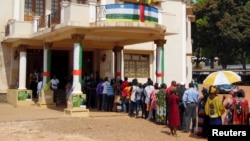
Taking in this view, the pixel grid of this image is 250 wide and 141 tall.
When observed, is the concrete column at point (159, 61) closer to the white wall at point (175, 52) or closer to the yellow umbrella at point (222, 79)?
the yellow umbrella at point (222, 79)

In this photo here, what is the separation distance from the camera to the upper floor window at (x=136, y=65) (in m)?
21.6

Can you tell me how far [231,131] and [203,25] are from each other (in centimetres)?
3570

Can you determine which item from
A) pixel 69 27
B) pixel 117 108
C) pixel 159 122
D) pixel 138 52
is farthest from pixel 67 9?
pixel 138 52

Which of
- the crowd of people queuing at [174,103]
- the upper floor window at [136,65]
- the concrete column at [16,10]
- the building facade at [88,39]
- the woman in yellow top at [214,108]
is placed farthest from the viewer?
the upper floor window at [136,65]

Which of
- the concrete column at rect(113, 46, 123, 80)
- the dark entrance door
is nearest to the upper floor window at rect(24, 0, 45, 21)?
the dark entrance door

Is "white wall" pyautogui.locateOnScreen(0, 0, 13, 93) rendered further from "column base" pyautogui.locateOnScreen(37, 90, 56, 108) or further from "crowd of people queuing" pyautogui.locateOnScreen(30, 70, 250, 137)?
"crowd of people queuing" pyautogui.locateOnScreen(30, 70, 250, 137)

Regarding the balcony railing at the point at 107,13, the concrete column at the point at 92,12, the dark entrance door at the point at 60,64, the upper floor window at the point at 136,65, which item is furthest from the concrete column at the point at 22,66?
the upper floor window at the point at 136,65

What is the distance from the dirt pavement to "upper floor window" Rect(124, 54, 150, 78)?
25.5 ft

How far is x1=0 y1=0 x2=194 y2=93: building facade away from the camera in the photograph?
13.9 metres

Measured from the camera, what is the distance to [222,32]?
1506 inches

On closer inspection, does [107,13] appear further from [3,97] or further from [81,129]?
[3,97]

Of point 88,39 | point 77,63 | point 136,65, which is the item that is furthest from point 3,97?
point 136,65

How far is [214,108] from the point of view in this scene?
965 centimetres

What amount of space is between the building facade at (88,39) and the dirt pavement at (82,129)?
188 cm
